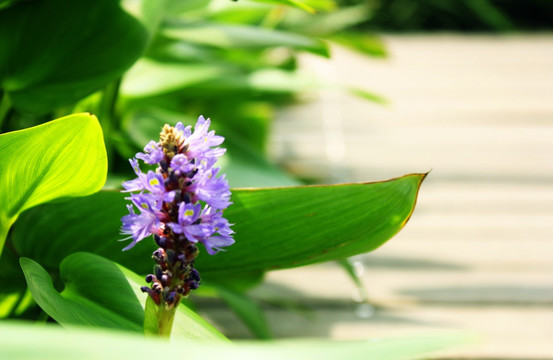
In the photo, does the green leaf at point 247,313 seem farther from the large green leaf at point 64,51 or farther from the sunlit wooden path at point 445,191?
the large green leaf at point 64,51

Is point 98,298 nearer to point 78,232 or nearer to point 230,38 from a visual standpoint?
point 78,232

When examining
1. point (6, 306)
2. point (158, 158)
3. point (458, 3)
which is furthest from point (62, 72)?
point (458, 3)

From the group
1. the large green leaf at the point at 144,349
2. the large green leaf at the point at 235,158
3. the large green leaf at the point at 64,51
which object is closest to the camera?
the large green leaf at the point at 144,349

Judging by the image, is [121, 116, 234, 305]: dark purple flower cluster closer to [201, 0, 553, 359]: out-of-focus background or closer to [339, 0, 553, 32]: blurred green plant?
[201, 0, 553, 359]: out-of-focus background

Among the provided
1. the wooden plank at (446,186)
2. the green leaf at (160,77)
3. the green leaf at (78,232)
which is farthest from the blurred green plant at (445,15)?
the green leaf at (78,232)

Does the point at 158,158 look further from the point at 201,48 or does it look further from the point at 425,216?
the point at 425,216

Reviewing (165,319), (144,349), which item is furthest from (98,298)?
(144,349)

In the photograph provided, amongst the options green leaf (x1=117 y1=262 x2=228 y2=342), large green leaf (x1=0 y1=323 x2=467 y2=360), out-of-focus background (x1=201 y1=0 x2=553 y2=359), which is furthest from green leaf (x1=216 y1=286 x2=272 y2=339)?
large green leaf (x1=0 y1=323 x2=467 y2=360)
